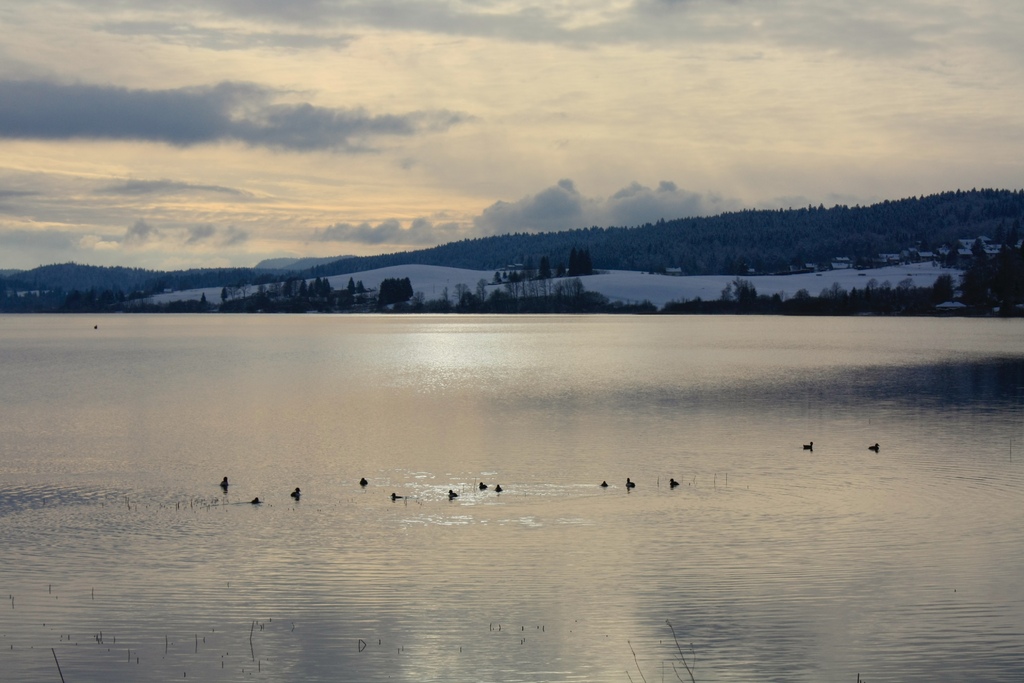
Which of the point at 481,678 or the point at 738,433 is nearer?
the point at 481,678

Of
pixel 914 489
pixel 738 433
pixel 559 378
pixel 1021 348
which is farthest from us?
pixel 1021 348

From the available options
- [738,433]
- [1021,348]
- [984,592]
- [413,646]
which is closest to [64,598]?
[413,646]

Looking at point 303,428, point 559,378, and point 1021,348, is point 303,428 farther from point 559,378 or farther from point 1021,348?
point 1021,348

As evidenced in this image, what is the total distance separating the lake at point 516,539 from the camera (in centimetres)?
1636

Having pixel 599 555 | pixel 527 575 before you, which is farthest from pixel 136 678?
pixel 599 555

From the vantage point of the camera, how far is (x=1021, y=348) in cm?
9419

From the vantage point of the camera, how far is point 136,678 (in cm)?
1527

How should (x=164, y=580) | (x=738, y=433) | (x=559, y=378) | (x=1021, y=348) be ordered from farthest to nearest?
(x=1021, y=348) → (x=559, y=378) → (x=738, y=433) → (x=164, y=580)

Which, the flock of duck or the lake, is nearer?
the lake

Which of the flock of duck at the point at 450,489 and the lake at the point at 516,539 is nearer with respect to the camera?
the lake at the point at 516,539

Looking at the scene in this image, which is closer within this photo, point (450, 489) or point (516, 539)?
point (516, 539)

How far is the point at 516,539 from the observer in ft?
78.3

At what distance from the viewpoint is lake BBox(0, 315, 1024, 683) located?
1636 cm

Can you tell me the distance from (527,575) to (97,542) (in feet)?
34.0
